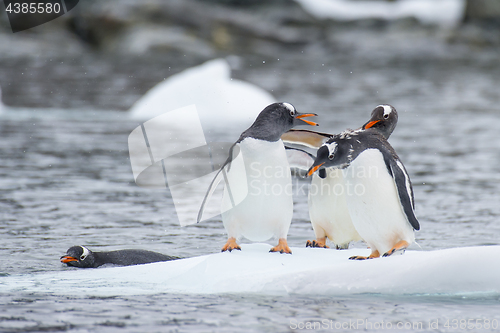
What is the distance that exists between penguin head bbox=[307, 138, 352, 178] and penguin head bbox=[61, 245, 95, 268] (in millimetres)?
1970

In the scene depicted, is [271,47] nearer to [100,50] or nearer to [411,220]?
[100,50]

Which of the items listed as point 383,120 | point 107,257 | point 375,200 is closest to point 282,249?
point 375,200

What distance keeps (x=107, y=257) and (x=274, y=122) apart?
1.87 meters

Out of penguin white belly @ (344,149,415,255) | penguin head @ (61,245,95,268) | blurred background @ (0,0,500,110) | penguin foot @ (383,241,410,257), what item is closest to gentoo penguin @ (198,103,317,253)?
penguin white belly @ (344,149,415,255)

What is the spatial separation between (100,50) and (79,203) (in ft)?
94.5

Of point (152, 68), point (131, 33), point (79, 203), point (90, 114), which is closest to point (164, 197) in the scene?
point (79, 203)

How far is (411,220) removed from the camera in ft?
15.9

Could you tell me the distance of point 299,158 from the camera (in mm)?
5641

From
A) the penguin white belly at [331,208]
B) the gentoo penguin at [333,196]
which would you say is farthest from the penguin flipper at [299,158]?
the penguin white belly at [331,208]

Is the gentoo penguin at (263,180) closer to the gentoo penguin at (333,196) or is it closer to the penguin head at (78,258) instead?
Answer: the gentoo penguin at (333,196)

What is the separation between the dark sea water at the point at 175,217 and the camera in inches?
157

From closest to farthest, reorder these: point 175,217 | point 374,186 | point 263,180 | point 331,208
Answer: point 374,186
point 263,180
point 331,208
point 175,217

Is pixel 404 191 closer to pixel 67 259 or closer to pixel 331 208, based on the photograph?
pixel 331 208

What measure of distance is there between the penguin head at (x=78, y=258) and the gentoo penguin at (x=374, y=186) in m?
1.98
